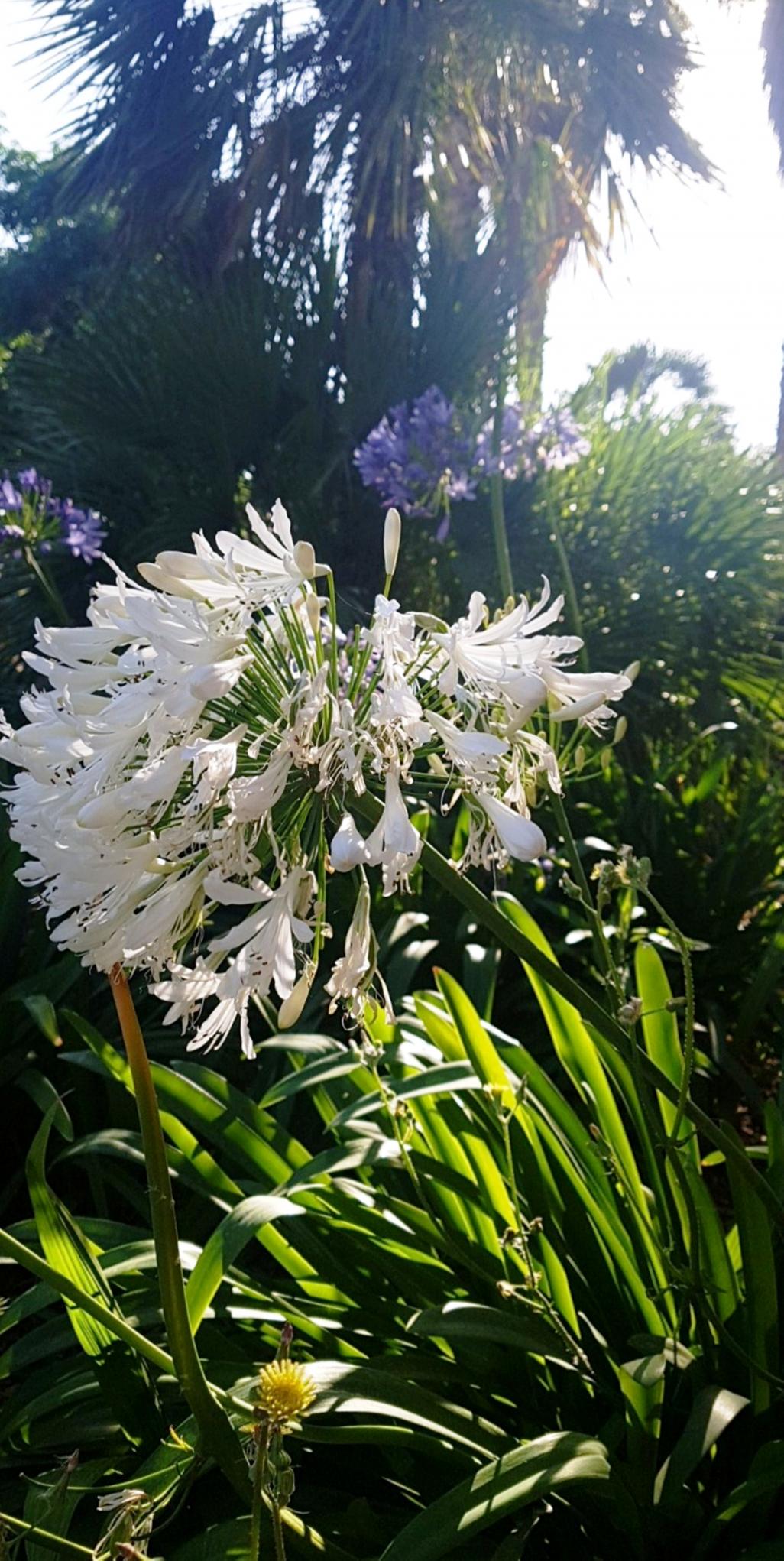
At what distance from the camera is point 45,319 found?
56.6 ft

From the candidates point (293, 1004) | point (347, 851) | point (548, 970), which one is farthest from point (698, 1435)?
point (347, 851)

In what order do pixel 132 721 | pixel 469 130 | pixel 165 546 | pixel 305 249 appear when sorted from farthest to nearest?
pixel 469 130
pixel 305 249
pixel 165 546
pixel 132 721

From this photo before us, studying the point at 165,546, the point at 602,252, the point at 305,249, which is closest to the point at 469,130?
the point at 602,252

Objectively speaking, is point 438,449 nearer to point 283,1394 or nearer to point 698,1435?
point 698,1435

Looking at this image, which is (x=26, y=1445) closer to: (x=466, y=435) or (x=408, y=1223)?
(x=408, y=1223)

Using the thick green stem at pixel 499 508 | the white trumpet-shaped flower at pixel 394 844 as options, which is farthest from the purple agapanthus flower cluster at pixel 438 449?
the white trumpet-shaped flower at pixel 394 844

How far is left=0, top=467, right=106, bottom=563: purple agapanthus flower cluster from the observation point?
3.51 meters

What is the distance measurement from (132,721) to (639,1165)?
165 cm

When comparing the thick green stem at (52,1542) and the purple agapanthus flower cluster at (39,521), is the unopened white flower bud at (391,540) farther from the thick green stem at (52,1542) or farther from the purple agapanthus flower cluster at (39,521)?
the purple agapanthus flower cluster at (39,521)

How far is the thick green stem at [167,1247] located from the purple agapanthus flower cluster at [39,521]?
269cm

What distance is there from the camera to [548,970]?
96cm

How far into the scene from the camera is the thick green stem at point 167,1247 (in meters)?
0.90

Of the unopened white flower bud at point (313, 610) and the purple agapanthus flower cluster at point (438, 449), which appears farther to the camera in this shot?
the purple agapanthus flower cluster at point (438, 449)

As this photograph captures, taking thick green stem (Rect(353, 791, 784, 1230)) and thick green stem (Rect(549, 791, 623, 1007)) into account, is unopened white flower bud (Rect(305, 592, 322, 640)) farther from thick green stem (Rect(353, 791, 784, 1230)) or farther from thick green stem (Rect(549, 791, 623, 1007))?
thick green stem (Rect(549, 791, 623, 1007))
